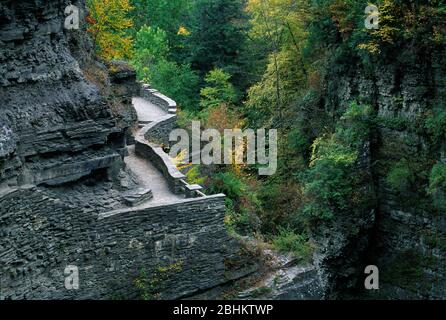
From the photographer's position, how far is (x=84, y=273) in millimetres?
16984

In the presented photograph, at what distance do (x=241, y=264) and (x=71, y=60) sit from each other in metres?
7.15

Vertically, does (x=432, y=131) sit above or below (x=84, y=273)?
above

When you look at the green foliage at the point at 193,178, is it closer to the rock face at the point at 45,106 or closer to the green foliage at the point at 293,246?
the green foliage at the point at 293,246

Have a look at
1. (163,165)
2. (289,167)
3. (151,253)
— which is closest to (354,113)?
(289,167)

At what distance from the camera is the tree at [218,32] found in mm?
33938

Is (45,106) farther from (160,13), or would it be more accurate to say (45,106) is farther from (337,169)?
(160,13)

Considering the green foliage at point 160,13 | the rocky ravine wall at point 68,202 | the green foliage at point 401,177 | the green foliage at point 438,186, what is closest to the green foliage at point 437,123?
the green foliage at point 438,186

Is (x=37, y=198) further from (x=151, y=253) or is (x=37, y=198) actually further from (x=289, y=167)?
(x=289, y=167)

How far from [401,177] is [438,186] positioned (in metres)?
1.90

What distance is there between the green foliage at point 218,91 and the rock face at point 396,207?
8.55m

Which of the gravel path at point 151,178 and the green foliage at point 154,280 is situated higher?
the gravel path at point 151,178

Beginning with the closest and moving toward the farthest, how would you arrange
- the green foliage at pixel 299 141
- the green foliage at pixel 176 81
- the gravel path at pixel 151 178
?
the gravel path at pixel 151 178 < the green foliage at pixel 299 141 < the green foliage at pixel 176 81

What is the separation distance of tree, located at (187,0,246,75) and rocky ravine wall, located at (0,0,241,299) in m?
15.8

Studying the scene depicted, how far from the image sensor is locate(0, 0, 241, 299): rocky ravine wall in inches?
628
